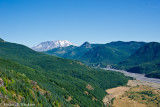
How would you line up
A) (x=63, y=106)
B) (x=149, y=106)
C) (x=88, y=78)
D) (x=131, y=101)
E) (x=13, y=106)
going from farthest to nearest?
1. (x=88, y=78)
2. (x=131, y=101)
3. (x=149, y=106)
4. (x=63, y=106)
5. (x=13, y=106)

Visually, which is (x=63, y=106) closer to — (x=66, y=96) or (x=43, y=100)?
(x=43, y=100)

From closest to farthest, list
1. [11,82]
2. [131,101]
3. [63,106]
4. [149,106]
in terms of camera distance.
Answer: [11,82]
[63,106]
[149,106]
[131,101]

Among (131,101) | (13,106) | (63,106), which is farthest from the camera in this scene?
(131,101)

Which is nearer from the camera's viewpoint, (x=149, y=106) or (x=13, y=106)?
(x=13, y=106)

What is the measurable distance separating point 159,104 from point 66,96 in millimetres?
84766

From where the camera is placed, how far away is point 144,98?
139 m

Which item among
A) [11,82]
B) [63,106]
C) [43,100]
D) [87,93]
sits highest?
[11,82]

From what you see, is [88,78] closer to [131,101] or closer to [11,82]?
[131,101]

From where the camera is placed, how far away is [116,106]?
120 meters

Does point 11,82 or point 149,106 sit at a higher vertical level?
point 11,82

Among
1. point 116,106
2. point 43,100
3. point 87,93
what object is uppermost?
point 43,100

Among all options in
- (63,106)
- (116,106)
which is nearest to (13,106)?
(63,106)

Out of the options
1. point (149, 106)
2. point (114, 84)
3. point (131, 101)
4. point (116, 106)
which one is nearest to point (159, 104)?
point (149, 106)

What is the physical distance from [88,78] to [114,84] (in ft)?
135
